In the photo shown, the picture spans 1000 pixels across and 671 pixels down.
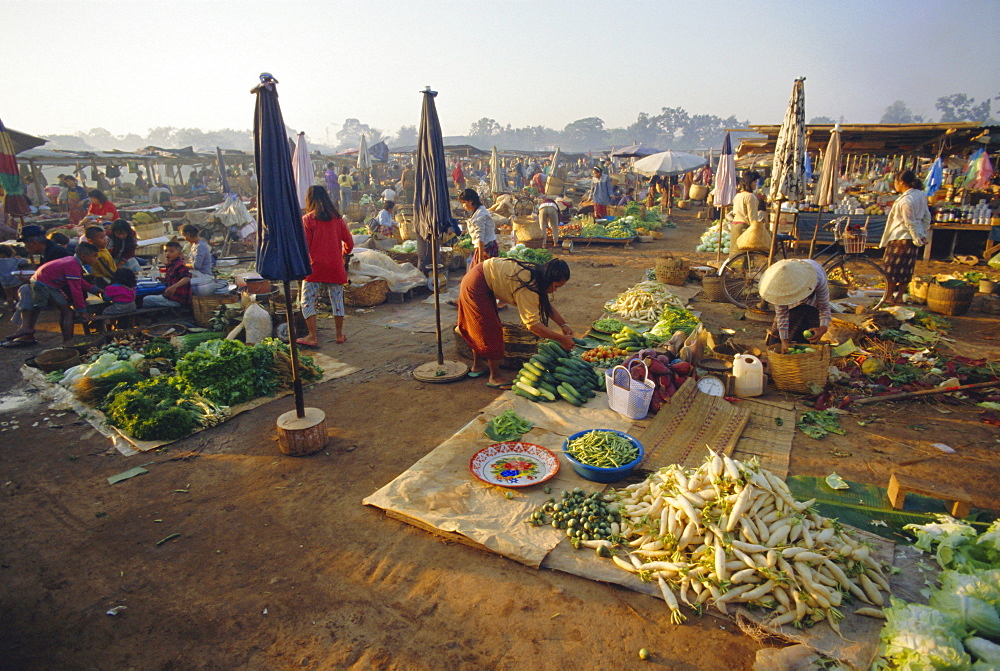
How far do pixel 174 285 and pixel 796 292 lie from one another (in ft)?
27.4

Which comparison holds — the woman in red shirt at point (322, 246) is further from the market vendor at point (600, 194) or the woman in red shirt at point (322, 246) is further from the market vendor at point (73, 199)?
the market vendor at point (600, 194)

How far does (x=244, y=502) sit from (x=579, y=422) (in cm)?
287

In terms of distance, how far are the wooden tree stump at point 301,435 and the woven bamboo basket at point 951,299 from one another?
29.3ft

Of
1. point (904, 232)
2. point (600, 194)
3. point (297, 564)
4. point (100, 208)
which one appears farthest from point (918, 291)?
point (100, 208)

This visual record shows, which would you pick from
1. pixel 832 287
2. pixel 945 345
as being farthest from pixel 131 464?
pixel 832 287

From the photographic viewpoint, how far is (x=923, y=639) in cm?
240

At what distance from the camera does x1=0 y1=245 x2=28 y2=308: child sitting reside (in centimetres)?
911

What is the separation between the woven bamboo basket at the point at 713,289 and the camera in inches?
376

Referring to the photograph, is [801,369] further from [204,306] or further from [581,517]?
[204,306]

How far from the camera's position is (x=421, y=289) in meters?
10.5

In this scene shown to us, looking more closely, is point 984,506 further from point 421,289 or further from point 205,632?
point 421,289

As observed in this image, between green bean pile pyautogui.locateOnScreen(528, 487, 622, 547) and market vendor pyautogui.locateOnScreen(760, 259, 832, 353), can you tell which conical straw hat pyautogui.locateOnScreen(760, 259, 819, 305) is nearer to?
market vendor pyautogui.locateOnScreen(760, 259, 832, 353)

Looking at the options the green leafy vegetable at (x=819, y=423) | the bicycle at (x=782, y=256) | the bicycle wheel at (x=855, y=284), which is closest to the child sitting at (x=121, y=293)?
the green leafy vegetable at (x=819, y=423)

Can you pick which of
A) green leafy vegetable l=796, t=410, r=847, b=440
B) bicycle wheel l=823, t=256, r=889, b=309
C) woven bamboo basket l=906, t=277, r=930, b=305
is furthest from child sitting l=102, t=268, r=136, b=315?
woven bamboo basket l=906, t=277, r=930, b=305
